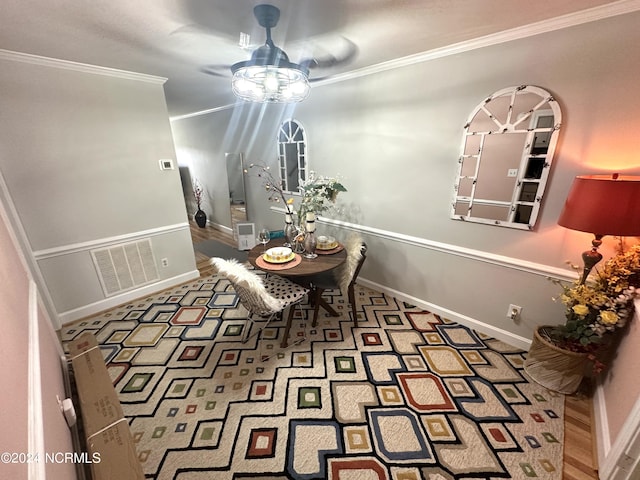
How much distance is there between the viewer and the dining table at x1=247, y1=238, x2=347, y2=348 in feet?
6.53

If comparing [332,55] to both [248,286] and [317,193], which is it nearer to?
[317,193]

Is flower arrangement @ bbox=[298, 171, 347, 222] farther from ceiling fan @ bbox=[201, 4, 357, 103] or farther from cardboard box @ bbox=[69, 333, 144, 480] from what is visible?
cardboard box @ bbox=[69, 333, 144, 480]

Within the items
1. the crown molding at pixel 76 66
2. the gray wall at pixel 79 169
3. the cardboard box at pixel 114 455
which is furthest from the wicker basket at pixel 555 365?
the crown molding at pixel 76 66

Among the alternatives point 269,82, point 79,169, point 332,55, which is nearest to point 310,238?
point 269,82

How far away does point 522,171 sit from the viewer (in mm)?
1847

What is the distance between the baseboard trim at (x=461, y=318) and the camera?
2096 millimetres

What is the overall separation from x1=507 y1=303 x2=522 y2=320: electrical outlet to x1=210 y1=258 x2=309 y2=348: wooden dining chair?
1.71 metres

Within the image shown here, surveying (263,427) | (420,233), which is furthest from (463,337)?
(263,427)

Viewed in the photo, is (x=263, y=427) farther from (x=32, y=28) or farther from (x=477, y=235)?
(x=32, y=28)

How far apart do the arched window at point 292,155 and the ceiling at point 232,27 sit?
1.17m

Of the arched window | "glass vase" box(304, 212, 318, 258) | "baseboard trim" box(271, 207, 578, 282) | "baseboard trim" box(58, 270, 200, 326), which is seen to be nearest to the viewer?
"baseboard trim" box(271, 207, 578, 282)

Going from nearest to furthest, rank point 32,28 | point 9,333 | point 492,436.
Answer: point 9,333, point 492,436, point 32,28

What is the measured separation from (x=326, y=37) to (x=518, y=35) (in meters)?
1.29

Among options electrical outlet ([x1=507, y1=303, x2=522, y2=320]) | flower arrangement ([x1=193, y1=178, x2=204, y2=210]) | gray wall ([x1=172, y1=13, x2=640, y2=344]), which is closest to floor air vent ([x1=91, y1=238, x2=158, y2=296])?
gray wall ([x1=172, y1=13, x2=640, y2=344])
